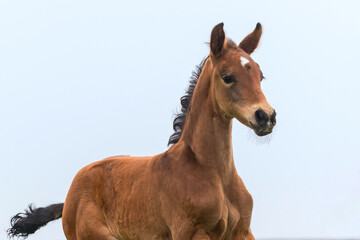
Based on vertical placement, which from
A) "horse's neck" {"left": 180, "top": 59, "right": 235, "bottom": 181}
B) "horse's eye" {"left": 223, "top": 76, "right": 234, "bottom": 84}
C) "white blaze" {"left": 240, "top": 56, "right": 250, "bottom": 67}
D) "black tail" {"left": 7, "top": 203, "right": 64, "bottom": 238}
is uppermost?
"white blaze" {"left": 240, "top": 56, "right": 250, "bottom": 67}

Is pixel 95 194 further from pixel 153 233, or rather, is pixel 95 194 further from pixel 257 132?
pixel 257 132

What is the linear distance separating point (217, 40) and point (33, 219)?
4.90 meters

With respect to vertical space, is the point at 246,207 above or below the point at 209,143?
below

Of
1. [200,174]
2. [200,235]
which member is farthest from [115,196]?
[200,235]

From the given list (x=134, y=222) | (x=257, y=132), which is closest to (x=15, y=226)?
(x=134, y=222)

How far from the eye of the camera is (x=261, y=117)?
6.98 meters

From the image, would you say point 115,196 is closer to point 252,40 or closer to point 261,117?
point 261,117

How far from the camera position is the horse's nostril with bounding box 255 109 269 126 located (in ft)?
22.8

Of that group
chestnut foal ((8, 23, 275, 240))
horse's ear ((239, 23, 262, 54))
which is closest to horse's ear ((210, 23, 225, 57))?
chestnut foal ((8, 23, 275, 240))

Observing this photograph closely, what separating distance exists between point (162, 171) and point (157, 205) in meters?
0.45

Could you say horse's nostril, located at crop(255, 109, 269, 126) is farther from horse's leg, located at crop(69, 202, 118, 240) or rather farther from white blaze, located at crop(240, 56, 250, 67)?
horse's leg, located at crop(69, 202, 118, 240)

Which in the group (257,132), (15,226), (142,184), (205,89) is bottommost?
(15,226)

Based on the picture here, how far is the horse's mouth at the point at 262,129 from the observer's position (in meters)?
6.95

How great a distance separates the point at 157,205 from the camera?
7.94 meters
